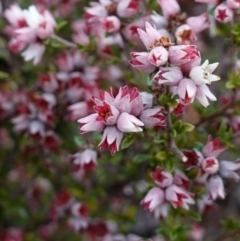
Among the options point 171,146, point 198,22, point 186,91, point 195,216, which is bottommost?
point 195,216

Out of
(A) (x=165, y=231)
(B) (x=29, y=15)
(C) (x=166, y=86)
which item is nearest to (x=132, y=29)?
(B) (x=29, y=15)

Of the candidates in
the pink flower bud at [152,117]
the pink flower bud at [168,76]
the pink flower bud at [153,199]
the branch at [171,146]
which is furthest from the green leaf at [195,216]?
the pink flower bud at [168,76]

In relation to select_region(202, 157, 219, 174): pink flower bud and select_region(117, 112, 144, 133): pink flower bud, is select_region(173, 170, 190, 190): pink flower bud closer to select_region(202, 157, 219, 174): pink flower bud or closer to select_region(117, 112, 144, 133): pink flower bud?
select_region(202, 157, 219, 174): pink flower bud

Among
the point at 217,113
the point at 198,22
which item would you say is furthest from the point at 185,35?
the point at 217,113

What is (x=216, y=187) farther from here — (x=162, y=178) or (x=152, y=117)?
(x=152, y=117)

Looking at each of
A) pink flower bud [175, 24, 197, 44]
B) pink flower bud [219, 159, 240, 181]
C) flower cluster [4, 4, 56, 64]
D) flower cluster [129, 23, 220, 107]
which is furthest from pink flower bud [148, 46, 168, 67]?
flower cluster [4, 4, 56, 64]

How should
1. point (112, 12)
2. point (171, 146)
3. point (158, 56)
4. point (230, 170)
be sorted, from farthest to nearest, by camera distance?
point (112, 12) < point (230, 170) < point (171, 146) < point (158, 56)

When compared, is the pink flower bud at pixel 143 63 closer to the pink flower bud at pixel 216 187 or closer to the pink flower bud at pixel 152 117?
the pink flower bud at pixel 152 117

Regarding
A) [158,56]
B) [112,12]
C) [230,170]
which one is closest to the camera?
[158,56]
